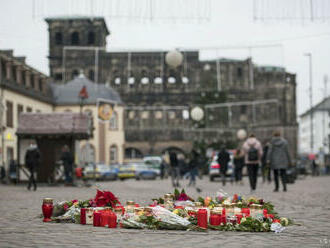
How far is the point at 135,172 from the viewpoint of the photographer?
48281mm

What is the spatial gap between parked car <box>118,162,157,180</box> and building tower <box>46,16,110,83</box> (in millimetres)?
32345

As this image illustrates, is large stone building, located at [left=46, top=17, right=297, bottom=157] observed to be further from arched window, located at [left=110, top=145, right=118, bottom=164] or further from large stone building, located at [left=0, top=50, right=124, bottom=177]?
arched window, located at [left=110, top=145, right=118, bottom=164]

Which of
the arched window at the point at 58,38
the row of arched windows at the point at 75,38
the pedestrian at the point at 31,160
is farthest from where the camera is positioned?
the arched window at the point at 58,38

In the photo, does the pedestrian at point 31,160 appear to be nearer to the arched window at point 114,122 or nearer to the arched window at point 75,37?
the arched window at point 114,122

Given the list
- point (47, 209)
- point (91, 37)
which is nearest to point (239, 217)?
point (47, 209)

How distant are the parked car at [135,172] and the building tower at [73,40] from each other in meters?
32.3

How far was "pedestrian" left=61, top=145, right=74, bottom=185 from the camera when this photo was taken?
2636cm

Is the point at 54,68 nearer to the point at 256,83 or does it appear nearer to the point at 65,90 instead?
the point at 65,90

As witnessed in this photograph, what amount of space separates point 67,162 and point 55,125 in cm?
250

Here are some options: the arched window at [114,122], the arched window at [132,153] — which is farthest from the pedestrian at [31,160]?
the arched window at [132,153]

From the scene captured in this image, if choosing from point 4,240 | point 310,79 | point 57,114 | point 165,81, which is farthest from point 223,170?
point 165,81

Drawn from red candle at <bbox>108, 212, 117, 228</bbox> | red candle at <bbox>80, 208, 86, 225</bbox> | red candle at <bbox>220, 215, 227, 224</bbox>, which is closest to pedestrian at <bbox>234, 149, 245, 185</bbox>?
red candle at <bbox>80, 208, 86, 225</bbox>

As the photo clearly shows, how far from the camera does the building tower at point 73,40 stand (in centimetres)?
7988

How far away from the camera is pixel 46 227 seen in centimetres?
879
